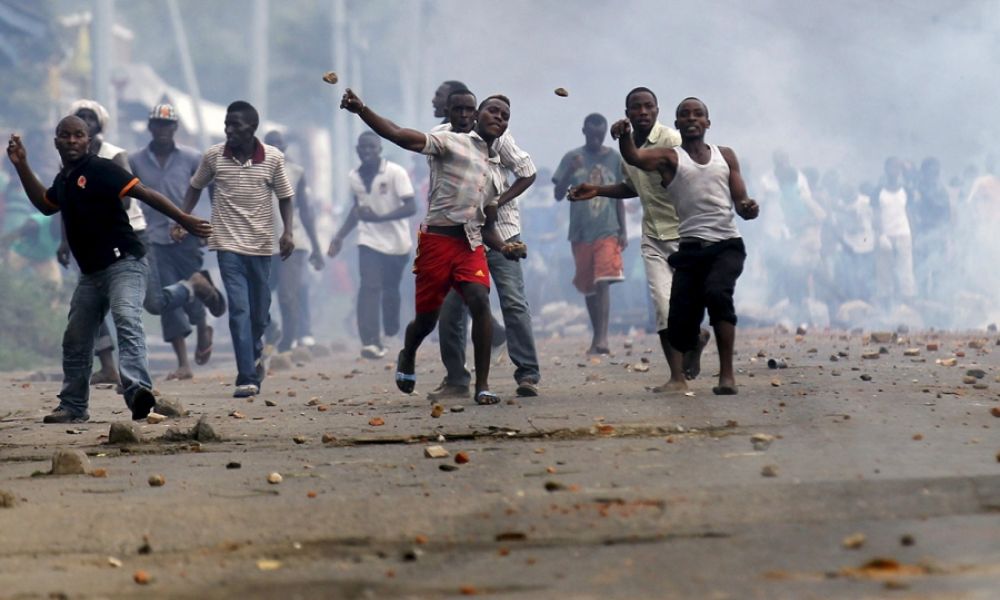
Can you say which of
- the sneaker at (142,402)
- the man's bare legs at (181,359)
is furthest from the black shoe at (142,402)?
the man's bare legs at (181,359)

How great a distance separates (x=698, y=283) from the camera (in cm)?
859

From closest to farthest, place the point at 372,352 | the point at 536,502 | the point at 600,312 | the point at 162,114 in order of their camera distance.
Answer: the point at 536,502 → the point at 162,114 → the point at 600,312 → the point at 372,352

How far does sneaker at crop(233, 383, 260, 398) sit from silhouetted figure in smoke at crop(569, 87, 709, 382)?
8.51ft

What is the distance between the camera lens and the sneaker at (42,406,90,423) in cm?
846

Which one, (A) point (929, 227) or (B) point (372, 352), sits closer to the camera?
(B) point (372, 352)

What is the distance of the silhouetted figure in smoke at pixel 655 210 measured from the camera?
916 centimetres

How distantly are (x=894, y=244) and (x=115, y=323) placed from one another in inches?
735

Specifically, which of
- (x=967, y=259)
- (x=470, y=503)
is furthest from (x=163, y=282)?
(x=967, y=259)

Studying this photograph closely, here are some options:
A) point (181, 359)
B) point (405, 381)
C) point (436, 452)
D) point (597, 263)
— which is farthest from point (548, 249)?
point (436, 452)

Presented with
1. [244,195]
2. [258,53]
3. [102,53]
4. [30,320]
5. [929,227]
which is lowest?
[30,320]

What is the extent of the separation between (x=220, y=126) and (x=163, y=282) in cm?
3564

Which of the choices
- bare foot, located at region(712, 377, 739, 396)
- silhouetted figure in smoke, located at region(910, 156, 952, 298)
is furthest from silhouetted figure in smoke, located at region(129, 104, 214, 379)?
silhouetted figure in smoke, located at region(910, 156, 952, 298)

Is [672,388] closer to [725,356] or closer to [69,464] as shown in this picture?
[725,356]

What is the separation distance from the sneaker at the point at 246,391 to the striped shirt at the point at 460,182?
2.17 metres
